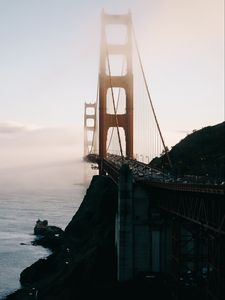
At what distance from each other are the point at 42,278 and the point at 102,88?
36199 millimetres

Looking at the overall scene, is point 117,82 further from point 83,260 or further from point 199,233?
point 199,233

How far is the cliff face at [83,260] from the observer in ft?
143

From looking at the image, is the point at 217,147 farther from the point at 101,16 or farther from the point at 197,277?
the point at 197,277

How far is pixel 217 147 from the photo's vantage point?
8656cm

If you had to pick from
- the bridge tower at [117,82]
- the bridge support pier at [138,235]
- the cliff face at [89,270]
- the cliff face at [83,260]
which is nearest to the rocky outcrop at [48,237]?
the cliff face at [89,270]

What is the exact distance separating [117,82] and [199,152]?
19150 millimetres

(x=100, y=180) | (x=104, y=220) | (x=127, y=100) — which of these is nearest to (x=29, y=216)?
(x=100, y=180)

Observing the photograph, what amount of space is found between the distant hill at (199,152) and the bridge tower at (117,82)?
7.59m

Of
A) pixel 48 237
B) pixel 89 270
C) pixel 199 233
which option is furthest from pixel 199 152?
pixel 199 233

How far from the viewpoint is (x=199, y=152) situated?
88375 millimetres

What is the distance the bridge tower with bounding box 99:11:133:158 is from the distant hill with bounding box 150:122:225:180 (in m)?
7.59

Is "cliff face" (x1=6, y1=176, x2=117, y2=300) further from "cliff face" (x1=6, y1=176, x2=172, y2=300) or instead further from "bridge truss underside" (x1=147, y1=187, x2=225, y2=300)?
"bridge truss underside" (x1=147, y1=187, x2=225, y2=300)

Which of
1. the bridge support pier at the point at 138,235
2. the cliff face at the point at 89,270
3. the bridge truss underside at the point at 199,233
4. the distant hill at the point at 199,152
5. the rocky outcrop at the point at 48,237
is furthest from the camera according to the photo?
the rocky outcrop at the point at 48,237

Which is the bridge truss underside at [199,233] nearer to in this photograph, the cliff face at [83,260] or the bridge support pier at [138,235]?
the bridge support pier at [138,235]
